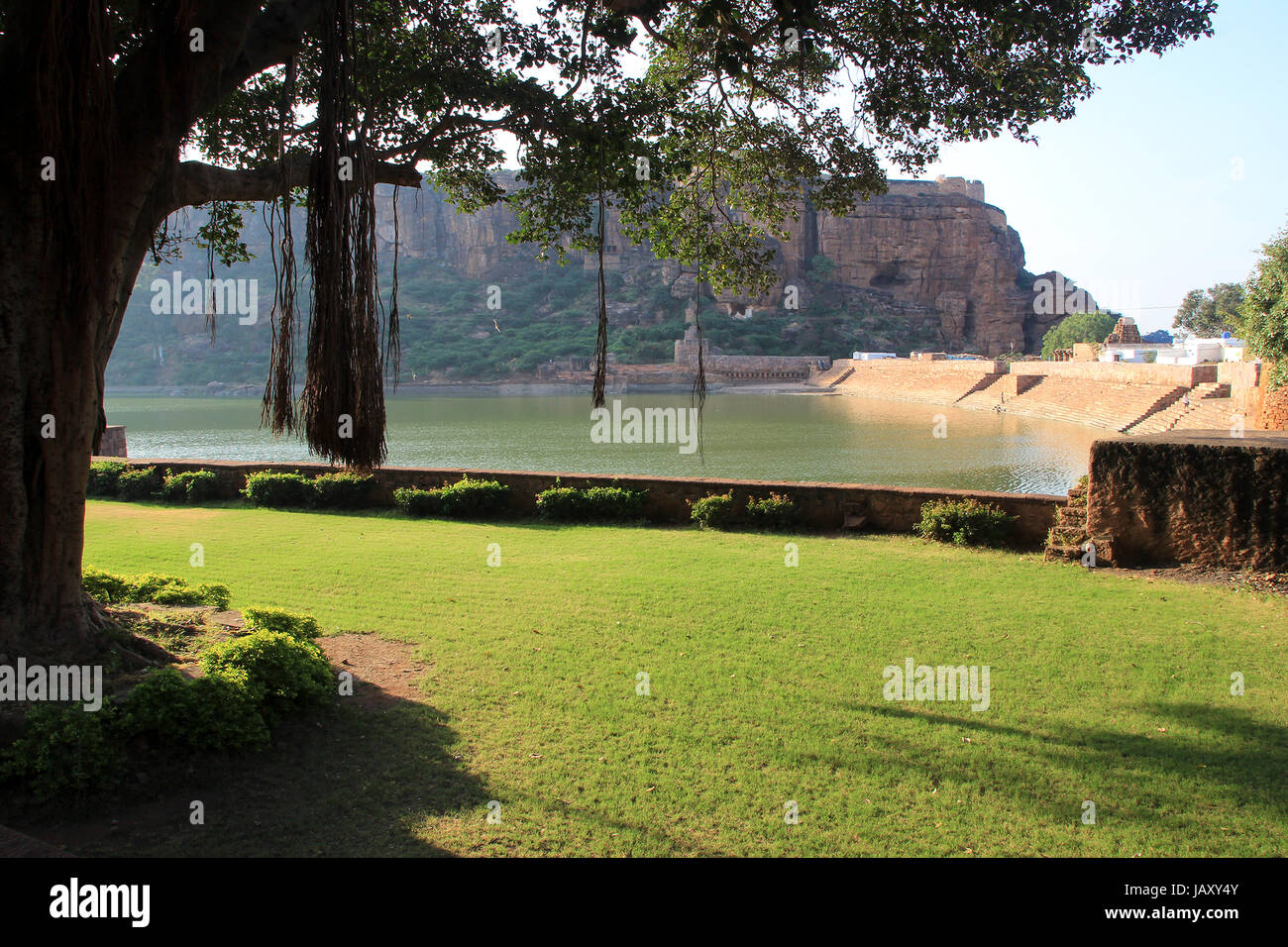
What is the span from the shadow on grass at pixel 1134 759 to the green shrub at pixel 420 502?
7.42 metres

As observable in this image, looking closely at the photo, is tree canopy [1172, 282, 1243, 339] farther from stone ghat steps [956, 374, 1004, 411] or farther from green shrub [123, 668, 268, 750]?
green shrub [123, 668, 268, 750]

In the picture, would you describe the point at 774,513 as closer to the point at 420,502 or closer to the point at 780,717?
the point at 420,502

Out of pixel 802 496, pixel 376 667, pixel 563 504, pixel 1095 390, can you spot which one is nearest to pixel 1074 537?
pixel 802 496

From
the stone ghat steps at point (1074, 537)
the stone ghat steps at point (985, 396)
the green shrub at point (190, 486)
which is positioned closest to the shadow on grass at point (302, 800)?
the stone ghat steps at point (1074, 537)

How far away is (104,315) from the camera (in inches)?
146

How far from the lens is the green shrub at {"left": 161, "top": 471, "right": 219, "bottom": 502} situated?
12.1 meters

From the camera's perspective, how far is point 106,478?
12.7m

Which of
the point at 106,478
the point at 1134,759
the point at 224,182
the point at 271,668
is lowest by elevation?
the point at 1134,759

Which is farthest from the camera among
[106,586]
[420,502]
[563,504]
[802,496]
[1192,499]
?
[420,502]

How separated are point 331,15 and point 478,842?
2892 mm

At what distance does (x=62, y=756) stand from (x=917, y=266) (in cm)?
8145

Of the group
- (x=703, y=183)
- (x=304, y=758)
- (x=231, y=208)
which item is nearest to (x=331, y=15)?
(x=304, y=758)
